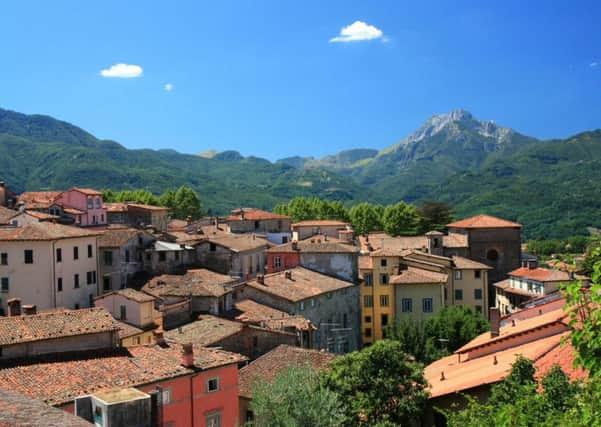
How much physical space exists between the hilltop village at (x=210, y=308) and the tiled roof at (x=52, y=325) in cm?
8

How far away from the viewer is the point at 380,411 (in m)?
24.8

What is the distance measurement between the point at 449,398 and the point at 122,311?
2260cm

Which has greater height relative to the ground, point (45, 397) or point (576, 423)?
point (576, 423)

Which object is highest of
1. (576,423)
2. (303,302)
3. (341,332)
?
(576,423)

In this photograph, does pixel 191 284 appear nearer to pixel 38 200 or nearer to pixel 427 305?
pixel 427 305

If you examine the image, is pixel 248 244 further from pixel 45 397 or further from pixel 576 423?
pixel 576 423

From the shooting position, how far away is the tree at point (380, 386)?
80.0 ft

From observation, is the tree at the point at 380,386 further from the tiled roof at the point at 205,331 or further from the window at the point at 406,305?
the window at the point at 406,305

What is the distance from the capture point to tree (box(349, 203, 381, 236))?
111 meters

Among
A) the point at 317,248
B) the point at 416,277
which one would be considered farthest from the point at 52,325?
the point at 416,277

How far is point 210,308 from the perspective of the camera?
145 feet

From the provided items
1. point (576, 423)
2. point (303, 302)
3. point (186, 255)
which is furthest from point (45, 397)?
point (186, 255)

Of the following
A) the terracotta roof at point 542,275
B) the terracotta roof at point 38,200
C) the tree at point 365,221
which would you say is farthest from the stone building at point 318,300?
the tree at point 365,221

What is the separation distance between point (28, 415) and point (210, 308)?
34900 mm
